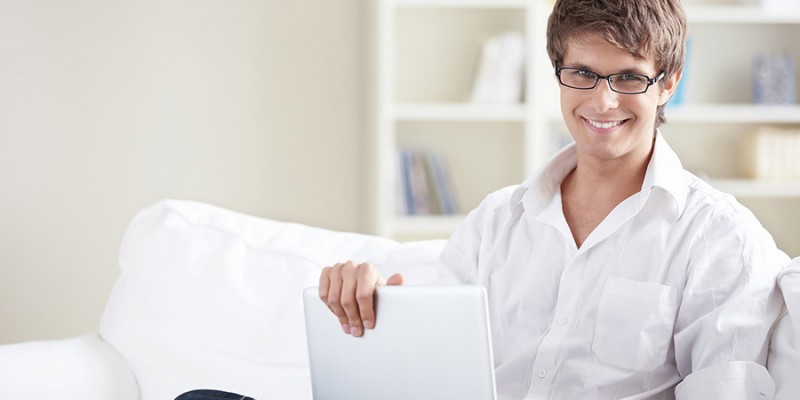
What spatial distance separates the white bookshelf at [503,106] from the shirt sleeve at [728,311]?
6.57 feet

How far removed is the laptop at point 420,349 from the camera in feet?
3.35

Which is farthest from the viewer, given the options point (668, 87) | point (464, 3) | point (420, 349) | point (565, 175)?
point (464, 3)

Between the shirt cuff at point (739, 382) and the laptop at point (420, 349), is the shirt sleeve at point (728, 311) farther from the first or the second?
the laptop at point (420, 349)

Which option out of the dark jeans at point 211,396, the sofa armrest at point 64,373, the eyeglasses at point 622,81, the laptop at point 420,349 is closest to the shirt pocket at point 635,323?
the eyeglasses at point 622,81

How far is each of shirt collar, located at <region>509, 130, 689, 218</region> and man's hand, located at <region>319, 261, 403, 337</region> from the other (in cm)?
41

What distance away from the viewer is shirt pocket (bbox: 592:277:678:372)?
131 cm

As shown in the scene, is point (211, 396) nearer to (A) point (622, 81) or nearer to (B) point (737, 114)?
(A) point (622, 81)

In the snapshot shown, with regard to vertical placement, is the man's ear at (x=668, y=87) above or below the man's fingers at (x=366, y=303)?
above

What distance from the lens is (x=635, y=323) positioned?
1315 millimetres

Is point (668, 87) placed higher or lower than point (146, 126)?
higher

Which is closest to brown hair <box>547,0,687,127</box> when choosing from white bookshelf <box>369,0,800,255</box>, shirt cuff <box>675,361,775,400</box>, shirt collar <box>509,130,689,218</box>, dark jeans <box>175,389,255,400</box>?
shirt collar <box>509,130,689,218</box>

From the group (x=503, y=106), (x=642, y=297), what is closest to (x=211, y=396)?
(x=642, y=297)

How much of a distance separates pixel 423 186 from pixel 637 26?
2.12 meters

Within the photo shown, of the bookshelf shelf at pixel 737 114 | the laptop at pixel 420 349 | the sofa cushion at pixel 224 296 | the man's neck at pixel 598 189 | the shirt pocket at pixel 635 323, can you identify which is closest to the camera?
the laptop at pixel 420 349
